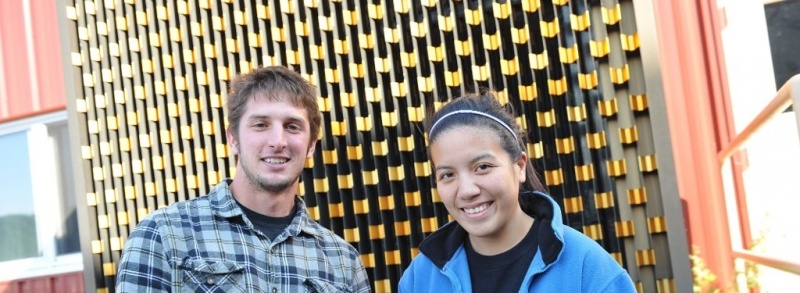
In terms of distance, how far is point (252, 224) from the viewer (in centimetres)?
265

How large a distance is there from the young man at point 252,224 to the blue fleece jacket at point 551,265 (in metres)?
0.52

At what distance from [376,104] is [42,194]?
9.91 ft

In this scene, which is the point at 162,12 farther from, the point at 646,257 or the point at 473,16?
the point at 646,257

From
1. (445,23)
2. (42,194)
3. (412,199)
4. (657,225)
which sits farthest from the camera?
(42,194)

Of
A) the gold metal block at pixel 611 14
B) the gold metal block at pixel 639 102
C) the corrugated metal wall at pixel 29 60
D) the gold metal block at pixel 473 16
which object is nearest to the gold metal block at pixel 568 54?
the gold metal block at pixel 611 14

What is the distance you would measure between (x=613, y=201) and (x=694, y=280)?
49cm

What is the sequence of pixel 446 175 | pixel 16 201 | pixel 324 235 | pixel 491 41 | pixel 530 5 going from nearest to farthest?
1. pixel 446 175
2. pixel 324 235
3. pixel 530 5
4. pixel 491 41
5. pixel 16 201

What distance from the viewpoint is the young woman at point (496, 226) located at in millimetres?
2041

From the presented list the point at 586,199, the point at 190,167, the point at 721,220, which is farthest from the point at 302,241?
the point at 190,167

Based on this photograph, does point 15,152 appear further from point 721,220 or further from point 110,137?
point 721,220

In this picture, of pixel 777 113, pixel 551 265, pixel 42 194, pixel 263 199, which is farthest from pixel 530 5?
pixel 42 194

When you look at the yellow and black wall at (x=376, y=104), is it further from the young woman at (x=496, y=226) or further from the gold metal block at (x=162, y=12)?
the young woman at (x=496, y=226)

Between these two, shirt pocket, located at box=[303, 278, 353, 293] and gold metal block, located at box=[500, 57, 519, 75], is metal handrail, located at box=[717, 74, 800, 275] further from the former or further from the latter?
shirt pocket, located at box=[303, 278, 353, 293]

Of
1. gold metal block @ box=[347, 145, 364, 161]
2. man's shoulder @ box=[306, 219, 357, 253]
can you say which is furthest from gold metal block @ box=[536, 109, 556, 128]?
man's shoulder @ box=[306, 219, 357, 253]
